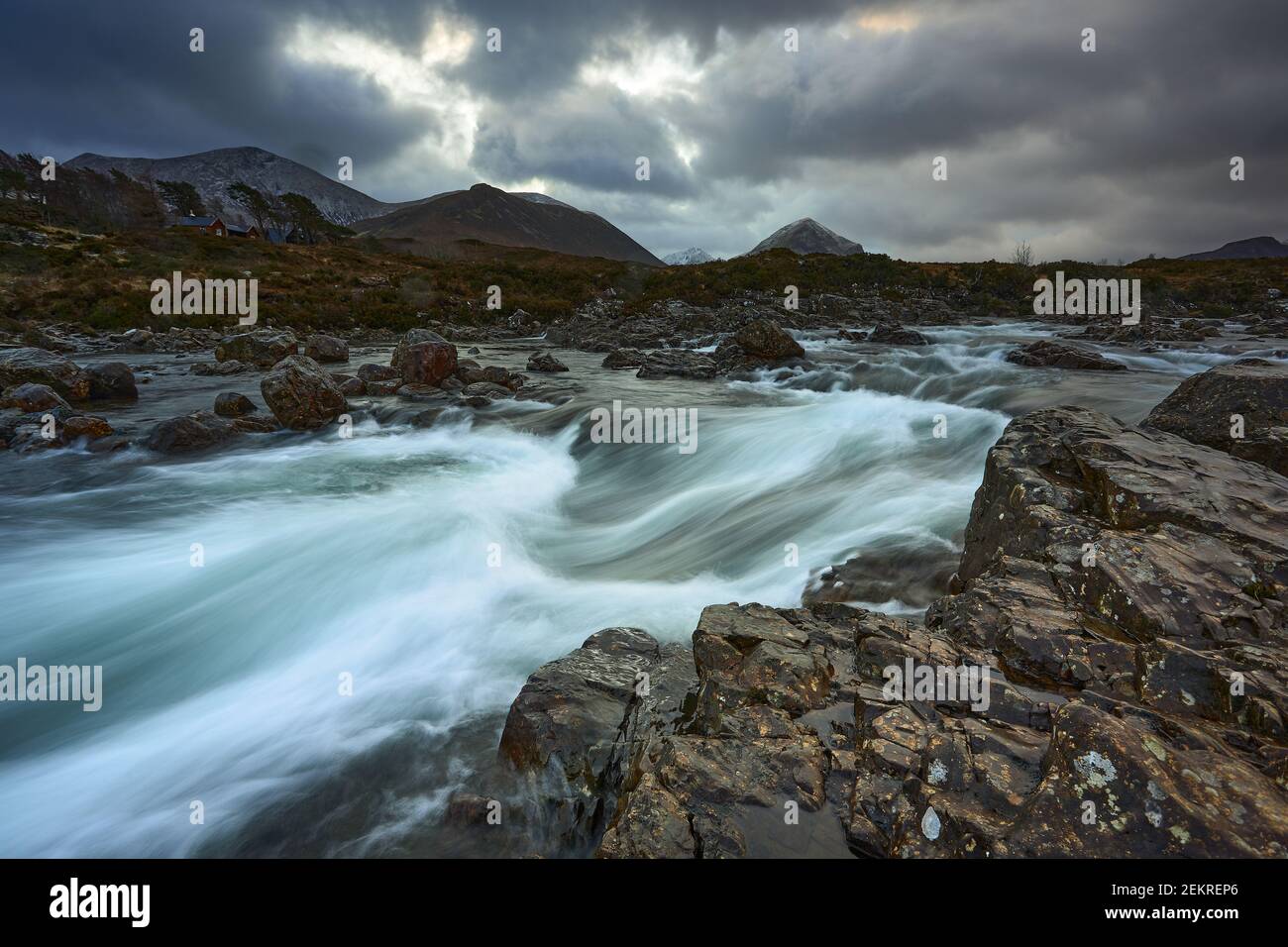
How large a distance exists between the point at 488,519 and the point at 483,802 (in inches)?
251

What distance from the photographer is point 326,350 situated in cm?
2336

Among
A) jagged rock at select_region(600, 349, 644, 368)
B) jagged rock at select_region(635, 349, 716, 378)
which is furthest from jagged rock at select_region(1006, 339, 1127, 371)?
jagged rock at select_region(600, 349, 644, 368)

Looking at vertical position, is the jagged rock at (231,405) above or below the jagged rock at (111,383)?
below

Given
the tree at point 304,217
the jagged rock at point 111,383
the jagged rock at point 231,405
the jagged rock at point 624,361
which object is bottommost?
the jagged rock at point 231,405

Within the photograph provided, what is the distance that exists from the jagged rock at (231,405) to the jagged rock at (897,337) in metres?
23.3

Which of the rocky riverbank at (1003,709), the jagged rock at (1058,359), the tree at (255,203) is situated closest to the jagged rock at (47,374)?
the rocky riverbank at (1003,709)

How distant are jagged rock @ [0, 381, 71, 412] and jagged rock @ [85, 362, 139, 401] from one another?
7.07ft

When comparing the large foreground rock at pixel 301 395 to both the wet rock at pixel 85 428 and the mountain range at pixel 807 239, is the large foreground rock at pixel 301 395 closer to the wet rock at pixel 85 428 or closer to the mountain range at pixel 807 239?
the wet rock at pixel 85 428

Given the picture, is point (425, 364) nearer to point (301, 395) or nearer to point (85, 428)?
point (301, 395)

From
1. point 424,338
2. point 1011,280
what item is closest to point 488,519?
point 424,338

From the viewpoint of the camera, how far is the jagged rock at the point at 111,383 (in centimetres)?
1606

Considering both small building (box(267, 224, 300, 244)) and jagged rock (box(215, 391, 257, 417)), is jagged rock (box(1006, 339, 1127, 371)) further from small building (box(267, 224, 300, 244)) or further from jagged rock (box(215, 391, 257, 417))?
small building (box(267, 224, 300, 244))

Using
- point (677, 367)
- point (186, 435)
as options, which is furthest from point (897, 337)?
point (186, 435)

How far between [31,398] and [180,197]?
113m
